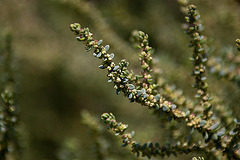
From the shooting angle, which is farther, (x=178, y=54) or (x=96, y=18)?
(x=178, y=54)

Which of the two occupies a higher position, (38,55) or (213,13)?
(213,13)

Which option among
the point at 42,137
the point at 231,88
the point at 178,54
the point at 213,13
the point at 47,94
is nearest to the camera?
the point at 231,88

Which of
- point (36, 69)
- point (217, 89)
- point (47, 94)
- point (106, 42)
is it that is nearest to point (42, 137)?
point (47, 94)

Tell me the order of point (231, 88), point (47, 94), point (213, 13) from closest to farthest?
point (231, 88) → point (213, 13) → point (47, 94)

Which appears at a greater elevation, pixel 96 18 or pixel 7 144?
pixel 96 18

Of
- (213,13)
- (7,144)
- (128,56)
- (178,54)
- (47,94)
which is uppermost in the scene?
(213,13)

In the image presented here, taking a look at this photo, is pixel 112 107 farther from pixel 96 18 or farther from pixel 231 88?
pixel 231 88

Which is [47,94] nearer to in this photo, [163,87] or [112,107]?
[112,107]

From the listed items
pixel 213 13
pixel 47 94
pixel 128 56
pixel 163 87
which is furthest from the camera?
pixel 47 94

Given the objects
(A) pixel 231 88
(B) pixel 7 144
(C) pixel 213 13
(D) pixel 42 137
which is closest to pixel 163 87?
(A) pixel 231 88
